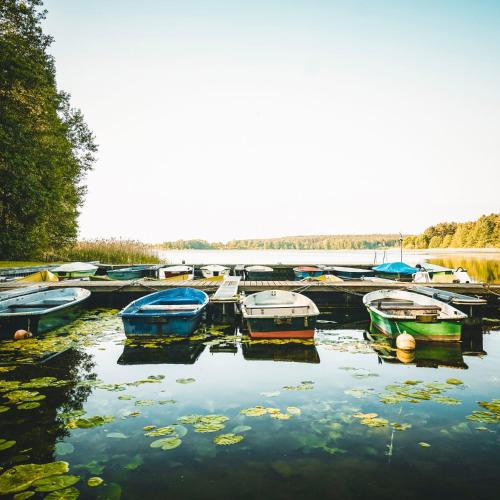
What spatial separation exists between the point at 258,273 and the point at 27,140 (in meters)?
17.5

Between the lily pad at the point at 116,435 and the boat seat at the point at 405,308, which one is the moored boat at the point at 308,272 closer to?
the boat seat at the point at 405,308

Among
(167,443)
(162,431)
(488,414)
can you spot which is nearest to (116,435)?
(162,431)

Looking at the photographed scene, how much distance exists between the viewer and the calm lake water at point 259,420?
11.7 ft

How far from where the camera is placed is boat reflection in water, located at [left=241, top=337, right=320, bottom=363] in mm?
8242

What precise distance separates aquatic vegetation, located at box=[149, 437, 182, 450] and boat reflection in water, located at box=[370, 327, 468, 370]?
5487 mm

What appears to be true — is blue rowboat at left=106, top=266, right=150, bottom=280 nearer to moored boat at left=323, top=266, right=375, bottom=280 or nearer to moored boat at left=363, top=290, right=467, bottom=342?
moored boat at left=323, top=266, right=375, bottom=280

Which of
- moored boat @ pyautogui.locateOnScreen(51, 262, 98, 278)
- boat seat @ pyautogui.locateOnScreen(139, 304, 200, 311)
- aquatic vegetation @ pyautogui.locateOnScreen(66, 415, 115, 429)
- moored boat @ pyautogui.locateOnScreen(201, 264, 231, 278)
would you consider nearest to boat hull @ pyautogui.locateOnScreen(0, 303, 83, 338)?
boat seat @ pyautogui.locateOnScreen(139, 304, 200, 311)

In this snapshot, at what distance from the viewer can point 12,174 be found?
2100 cm

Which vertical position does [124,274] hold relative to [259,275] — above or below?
above

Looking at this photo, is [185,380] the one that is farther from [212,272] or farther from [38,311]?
[212,272]

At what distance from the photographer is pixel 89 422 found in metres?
4.78

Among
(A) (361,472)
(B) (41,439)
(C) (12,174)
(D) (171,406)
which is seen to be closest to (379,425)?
(A) (361,472)

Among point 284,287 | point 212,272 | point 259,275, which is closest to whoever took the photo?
point 284,287

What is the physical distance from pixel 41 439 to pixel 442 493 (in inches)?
179
